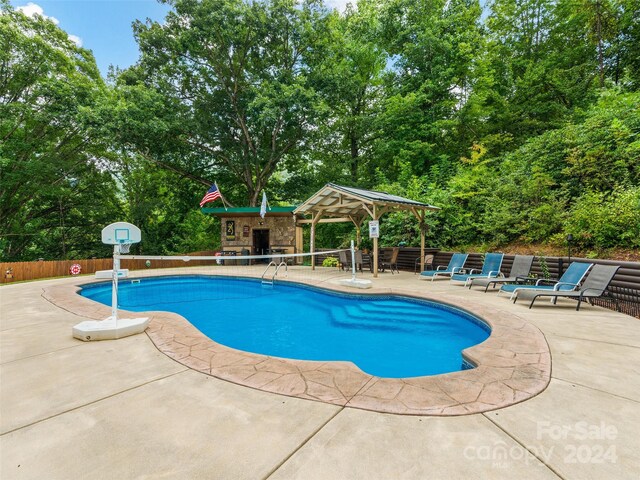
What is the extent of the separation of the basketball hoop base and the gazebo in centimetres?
721

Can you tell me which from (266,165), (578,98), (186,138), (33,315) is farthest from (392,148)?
(33,315)

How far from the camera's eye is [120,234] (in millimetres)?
3885

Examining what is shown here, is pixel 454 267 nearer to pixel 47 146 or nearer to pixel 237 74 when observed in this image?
pixel 237 74

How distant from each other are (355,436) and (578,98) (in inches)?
835

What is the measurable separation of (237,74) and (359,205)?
12.5 metres

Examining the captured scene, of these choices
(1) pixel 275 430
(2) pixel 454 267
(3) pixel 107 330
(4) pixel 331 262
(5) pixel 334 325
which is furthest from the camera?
(4) pixel 331 262

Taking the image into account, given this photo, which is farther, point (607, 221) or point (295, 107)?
point (295, 107)

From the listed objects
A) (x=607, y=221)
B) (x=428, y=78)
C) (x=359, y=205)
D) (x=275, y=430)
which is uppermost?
(x=428, y=78)

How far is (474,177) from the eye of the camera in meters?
11.3

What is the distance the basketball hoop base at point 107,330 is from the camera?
3.68 meters

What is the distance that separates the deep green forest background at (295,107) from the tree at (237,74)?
3.9 inches

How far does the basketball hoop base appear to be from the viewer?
3684 millimetres

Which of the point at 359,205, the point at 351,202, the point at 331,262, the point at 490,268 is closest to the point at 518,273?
the point at 490,268

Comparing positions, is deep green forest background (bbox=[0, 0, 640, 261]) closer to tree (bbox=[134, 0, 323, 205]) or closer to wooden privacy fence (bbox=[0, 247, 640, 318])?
tree (bbox=[134, 0, 323, 205])
